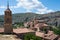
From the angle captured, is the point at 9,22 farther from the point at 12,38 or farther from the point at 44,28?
the point at 44,28

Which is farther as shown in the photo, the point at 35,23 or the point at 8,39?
the point at 35,23

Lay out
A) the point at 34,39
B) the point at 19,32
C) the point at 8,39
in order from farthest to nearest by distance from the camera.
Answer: the point at 19,32
the point at 34,39
the point at 8,39

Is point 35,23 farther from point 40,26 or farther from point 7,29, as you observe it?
point 7,29

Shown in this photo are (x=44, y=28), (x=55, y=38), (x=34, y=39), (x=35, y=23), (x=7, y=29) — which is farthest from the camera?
(x=35, y=23)

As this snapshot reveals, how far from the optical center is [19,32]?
49219mm

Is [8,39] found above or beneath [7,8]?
beneath

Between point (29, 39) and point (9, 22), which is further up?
point (9, 22)

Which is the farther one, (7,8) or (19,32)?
(19,32)

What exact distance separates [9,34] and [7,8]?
5.18 metres

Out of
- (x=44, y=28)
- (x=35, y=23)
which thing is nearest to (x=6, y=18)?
(x=44, y=28)

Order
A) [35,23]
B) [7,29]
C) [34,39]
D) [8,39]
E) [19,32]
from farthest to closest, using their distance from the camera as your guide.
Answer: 1. [35,23]
2. [19,32]
3. [7,29]
4. [34,39]
5. [8,39]

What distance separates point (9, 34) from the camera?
134 ft

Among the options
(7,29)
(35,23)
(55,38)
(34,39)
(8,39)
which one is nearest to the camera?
(8,39)

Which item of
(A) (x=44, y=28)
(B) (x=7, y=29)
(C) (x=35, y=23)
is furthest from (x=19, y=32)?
(C) (x=35, y=23)
